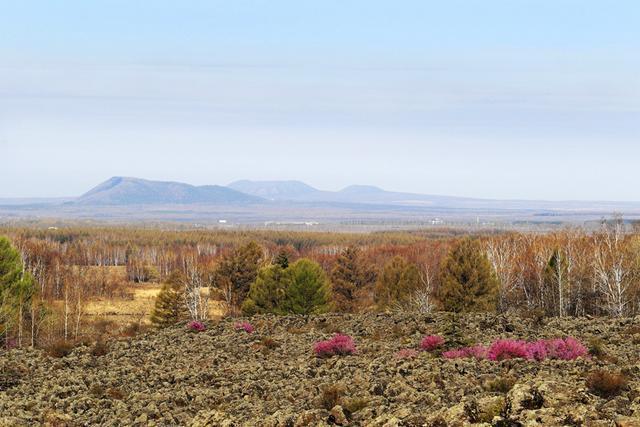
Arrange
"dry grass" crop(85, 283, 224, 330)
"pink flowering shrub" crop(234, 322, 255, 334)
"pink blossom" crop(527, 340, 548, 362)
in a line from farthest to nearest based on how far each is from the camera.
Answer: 1. "dry grass" crop(85, 283, 224, 330)
2. "pink flowering shrub" crop(234, 322, 255, 334)
3. "pink blossom" crop(527, 340, 548, 362)

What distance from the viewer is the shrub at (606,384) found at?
15062 millimetres

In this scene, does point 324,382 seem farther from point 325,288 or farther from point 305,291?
point 325,288

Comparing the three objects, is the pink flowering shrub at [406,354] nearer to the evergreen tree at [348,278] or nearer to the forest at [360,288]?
the forest at [360,288]

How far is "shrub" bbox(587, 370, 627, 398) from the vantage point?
49.4 ft

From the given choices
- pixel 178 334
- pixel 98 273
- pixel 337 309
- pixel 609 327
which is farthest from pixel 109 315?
pixel 609 327

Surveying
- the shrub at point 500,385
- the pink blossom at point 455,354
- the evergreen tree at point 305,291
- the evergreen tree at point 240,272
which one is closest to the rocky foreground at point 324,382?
the shrub at point 500,385

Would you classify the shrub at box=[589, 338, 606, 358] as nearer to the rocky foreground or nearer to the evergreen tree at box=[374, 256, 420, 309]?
the rocky foreground

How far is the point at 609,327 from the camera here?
28750 millimetres

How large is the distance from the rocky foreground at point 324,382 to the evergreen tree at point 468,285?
24738mm

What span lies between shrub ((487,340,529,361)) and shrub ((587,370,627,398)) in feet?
16.5

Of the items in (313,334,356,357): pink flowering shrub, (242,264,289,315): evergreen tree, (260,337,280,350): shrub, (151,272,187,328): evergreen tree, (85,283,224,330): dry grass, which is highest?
(313,334,356,357): pink flowering shrub

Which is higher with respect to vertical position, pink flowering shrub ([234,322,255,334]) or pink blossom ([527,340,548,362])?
pink blossom ([527,340,548,362])

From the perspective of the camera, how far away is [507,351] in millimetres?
21203

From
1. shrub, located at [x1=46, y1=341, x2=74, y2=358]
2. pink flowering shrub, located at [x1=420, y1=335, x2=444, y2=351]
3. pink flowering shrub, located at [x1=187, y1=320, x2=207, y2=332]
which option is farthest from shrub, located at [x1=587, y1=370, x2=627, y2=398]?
pink flowering shrub, located at [x1=187, y1=320, x2=207, y2=332]
